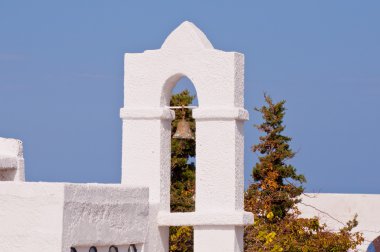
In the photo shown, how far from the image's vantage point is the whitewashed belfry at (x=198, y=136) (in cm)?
1309

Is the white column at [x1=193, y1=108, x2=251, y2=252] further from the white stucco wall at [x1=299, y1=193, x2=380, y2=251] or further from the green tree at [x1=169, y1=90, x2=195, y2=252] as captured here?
the white stucco wall at [x1=299, y1=193, x2=380, y2=251]

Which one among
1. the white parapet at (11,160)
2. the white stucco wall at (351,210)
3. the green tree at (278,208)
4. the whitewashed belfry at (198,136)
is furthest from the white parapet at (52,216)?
the white stucco wall at (351,210)

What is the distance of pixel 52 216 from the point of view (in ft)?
36.1

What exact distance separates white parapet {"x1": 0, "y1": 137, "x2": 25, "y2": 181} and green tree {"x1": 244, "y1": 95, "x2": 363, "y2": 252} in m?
4.62

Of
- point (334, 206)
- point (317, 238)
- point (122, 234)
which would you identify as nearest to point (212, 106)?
point (122, 234)

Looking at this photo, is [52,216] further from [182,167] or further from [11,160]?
[182,167]

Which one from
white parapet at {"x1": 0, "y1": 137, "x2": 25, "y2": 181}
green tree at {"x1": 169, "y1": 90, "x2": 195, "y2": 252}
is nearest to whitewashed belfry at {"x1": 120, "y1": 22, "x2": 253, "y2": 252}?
white parapet at {"x1": 0, "y1": 137, "x2": 25, "y2": 181}

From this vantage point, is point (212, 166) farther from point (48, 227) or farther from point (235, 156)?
point (48, 227)

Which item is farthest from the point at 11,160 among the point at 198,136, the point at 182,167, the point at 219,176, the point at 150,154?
the point at 182,167

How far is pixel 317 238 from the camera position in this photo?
747 inches

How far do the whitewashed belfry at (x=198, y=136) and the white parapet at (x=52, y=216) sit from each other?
1.34 m

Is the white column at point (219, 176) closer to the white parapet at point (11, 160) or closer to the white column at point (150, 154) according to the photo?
the white column at point (150, 154)

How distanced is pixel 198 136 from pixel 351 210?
420 inches

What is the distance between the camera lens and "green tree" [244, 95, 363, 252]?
1794cm
